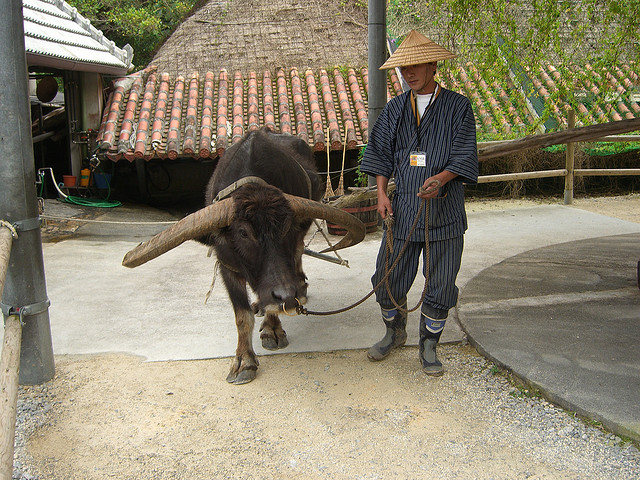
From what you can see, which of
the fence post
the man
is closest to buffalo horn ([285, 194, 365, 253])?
the man

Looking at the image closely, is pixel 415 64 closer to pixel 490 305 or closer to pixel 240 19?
pixel 490 305

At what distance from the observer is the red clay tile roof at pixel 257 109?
766 cm

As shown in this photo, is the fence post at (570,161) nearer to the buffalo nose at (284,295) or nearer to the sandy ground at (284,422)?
the sandy ground at (284,422)

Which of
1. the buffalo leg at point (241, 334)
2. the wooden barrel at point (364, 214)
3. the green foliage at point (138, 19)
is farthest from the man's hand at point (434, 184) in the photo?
the green foliage at point (138, 19)

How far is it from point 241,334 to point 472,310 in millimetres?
1722

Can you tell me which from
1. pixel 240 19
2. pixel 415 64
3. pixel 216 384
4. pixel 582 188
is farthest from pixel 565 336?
pixel 240 19

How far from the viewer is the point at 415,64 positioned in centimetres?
319

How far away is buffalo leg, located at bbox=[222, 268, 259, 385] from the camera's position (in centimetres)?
348

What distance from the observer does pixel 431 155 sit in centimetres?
329

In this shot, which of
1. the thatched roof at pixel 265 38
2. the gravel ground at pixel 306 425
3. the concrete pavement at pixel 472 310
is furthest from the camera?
the thatched roof at pixel 265 38

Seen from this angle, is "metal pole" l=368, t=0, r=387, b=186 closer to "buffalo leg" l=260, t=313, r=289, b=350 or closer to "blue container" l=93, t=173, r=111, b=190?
"buffalo leg" l=260, t=313, r=289, b=350

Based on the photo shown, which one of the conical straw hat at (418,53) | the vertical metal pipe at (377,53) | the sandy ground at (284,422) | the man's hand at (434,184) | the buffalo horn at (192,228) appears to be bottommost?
the sandy ground at (284,422)

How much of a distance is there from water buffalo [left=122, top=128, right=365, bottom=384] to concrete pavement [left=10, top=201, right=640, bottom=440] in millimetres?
514

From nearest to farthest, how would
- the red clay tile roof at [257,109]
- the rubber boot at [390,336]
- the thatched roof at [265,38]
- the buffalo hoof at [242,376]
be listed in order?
the buffalo hoof at [242,376] < the rubber boot at [390,336] < the red clay tile roof at [257,109] < the thatched roof at [265,38]
